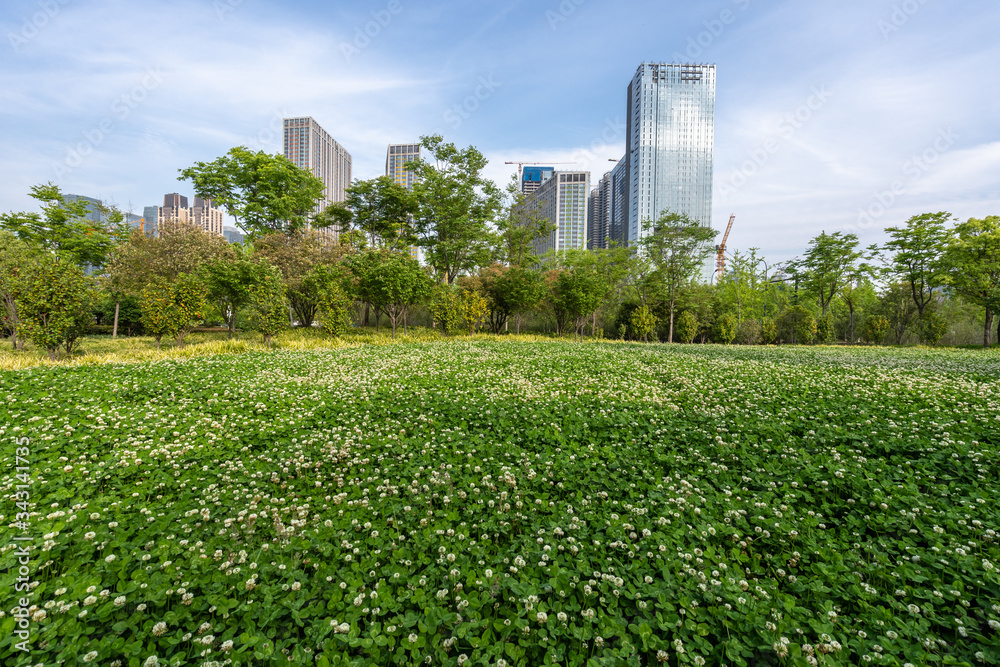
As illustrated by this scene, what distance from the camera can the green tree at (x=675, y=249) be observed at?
34875 millimetres

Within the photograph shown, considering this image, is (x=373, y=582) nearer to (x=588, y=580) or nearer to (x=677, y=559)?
(x=588, y=580)

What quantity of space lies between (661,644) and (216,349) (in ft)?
62.8

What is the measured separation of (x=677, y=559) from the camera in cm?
315

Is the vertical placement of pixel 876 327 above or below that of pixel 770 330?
above

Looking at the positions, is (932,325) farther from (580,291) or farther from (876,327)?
(580,291)

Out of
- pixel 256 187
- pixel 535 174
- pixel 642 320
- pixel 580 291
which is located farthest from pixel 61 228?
pixel 535 174

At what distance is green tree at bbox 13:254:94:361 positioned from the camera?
41.2 feet

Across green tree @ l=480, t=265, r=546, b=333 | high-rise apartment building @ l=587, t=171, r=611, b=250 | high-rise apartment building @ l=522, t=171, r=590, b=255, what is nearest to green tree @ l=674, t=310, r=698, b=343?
green tree @ l=480, t=265, r=546, b=333

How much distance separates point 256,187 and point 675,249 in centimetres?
3917

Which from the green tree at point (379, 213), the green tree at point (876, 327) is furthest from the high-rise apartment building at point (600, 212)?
the green tree at point (379, 213)

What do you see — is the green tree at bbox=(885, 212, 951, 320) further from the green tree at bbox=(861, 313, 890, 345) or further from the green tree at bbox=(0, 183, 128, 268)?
the green tree at bbox=(0, 183, 128, 268)

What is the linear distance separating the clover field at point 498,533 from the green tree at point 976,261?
116ft

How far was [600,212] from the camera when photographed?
116 metres

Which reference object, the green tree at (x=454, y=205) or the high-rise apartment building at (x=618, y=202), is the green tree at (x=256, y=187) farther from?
the high-rise apartment building at (x=618, y=202)
